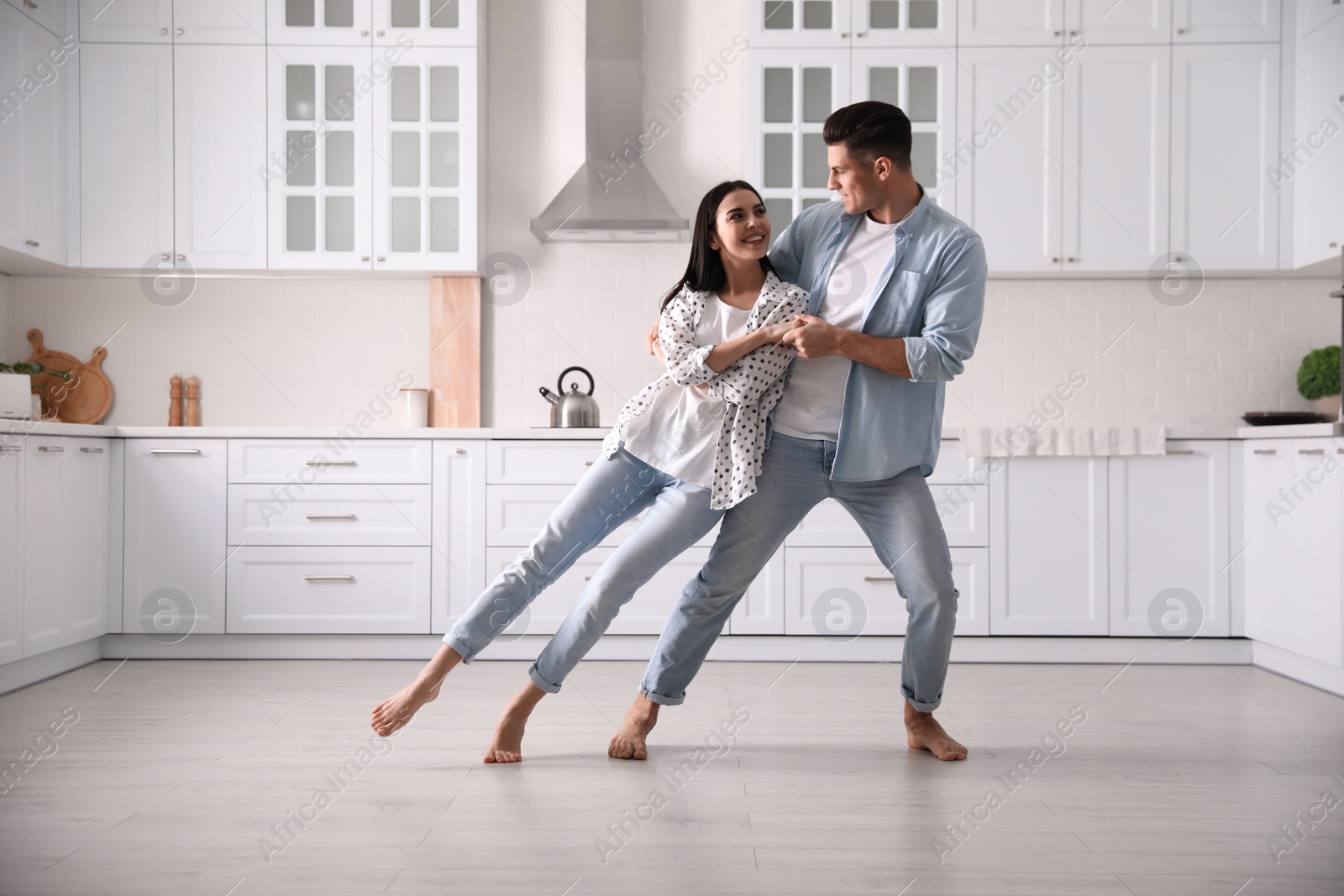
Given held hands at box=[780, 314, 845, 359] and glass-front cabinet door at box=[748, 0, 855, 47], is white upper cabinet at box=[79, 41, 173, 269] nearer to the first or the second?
glass-front cabinet door at box=[748, 0, 855, 47]

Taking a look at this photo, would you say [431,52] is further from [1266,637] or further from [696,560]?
[1266,637]

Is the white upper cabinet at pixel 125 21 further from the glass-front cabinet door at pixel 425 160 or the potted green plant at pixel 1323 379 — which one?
the potted green plant at pixel 1323 379

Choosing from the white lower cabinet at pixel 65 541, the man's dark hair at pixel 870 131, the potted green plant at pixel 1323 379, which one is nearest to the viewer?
the man's dark hair at pixel 870 131

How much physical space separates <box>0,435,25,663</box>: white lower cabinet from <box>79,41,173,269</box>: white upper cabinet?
115cm

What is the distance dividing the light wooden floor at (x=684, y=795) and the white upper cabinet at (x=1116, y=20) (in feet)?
7.76

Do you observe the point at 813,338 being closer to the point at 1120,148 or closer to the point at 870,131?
the point at 870,131

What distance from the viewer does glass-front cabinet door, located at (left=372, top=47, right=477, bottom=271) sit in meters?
3.83

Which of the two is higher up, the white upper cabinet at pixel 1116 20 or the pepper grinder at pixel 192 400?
the white upper cabinet at pixel 1116 20

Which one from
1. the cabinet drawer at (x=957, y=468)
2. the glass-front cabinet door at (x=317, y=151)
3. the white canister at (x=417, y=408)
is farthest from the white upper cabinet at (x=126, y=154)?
the cabinet drawer at (x=957, y=468)

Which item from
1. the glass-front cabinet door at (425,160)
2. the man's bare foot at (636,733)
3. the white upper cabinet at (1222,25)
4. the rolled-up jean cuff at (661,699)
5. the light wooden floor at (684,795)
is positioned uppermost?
the white upper cabinet at (1222,25)

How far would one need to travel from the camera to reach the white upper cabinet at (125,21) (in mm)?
3773

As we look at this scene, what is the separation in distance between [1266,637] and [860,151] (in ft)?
7.64

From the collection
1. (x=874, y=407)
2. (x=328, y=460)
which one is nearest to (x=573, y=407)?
(x=328, y=460)

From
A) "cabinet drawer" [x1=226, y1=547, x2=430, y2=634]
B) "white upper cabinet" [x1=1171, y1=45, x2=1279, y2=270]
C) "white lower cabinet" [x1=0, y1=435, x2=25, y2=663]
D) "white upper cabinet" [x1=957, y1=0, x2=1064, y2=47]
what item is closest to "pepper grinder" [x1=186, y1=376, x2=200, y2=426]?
"cabinet drawer" [x1=226, y1=547, x2=430, y2=634]
